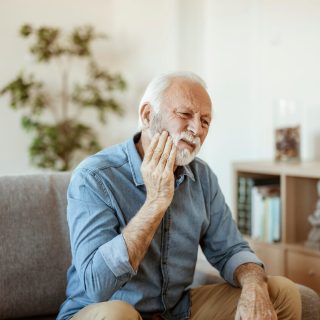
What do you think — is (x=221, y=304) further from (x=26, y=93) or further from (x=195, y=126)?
(x=26, y=93)

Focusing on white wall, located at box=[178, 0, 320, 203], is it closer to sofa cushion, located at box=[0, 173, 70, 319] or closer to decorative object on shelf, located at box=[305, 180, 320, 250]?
decorative object on shelf, located at box=[305, 180, 320, 250]

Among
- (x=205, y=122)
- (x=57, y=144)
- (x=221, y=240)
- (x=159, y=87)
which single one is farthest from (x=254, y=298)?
(x=57, y=144)

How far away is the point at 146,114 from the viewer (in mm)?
1716

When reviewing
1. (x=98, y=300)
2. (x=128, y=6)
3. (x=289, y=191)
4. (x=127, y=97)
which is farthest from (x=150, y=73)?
(x=98, y=300)

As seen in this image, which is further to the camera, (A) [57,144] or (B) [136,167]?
(A) [57,144]

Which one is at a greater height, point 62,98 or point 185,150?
point 62,98

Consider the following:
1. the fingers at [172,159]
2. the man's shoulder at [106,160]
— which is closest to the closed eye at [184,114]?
the fingers at [172,159]

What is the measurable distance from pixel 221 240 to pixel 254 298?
325 mm

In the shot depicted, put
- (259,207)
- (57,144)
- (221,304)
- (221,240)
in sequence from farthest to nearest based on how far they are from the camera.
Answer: (57,144)
(259,207)
(221,240)
(221,304)

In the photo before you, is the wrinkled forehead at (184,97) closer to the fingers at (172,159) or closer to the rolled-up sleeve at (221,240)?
the fingers at (172,159)

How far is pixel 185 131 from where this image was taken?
5.46 ft

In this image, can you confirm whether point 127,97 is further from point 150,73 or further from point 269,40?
point 269,40

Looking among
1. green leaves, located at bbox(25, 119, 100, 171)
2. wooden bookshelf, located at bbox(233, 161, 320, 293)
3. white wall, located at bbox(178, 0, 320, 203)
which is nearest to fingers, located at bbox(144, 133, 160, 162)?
wooden bookshelf, located at bbox(233, 161, 320, 293)

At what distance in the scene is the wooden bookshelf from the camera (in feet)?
7.93
